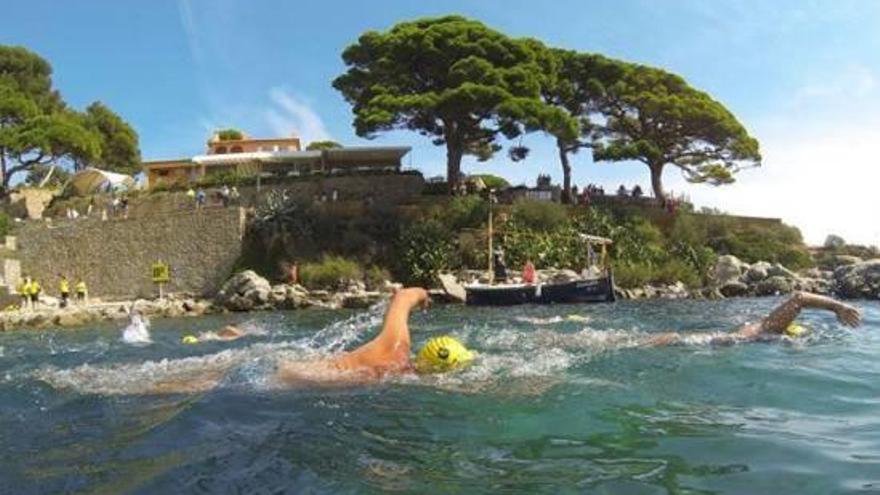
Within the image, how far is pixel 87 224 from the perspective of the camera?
1501 inches

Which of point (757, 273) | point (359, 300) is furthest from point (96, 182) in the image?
point (757, 273)

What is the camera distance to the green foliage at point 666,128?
40219 millimetres

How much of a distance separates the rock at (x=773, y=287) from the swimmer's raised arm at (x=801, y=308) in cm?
2205

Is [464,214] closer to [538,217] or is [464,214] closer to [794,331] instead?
[538,217]

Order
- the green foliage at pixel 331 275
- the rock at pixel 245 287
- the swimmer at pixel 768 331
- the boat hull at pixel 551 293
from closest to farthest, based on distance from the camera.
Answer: the swimmer at pixel 768 331
the boat hull at pixel 551 293
the rock at pixel 245 287
the green foliage at pixel 331 275

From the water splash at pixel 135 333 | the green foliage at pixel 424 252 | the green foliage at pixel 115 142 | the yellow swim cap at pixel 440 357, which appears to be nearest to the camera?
the yellow swim cap at pixel 440 357

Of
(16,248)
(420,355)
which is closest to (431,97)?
(16,248)

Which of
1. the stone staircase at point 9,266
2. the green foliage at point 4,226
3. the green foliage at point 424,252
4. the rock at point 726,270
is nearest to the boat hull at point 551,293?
the green foliage at point 424,252

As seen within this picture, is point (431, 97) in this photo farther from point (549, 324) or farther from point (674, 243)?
point (549, 324)

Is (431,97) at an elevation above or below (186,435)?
above

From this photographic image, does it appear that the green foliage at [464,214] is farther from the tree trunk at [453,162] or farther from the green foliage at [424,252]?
the tree trunk at [453,162]

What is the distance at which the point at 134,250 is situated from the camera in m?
37.0

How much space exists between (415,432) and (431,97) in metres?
30.8

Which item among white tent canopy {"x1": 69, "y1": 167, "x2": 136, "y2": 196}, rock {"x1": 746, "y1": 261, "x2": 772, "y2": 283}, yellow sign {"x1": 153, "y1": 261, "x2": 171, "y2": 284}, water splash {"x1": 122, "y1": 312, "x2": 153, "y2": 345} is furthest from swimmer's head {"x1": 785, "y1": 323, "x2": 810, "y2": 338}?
white tent canopy {"x1": 69, "y1": 167, "x2": 136, "y2": 196}
